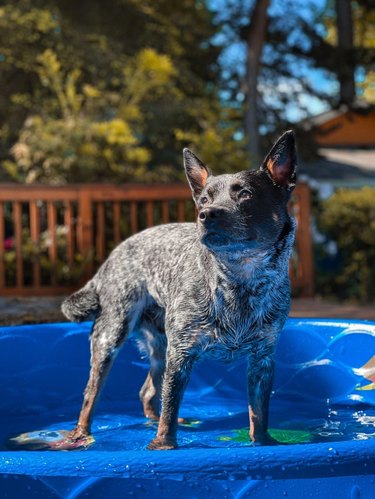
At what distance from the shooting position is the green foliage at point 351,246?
9602 millimetres

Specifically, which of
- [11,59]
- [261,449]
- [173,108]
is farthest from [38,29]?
[261,449]

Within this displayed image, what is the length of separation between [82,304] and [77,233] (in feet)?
16.7

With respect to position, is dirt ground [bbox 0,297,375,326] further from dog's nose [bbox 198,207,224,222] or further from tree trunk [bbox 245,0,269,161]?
tree trunk [bbox 245,0,269,161]

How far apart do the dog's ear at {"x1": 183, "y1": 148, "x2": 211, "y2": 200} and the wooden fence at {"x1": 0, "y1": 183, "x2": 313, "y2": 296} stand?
540 cm

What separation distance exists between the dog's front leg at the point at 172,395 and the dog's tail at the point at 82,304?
0.86 m

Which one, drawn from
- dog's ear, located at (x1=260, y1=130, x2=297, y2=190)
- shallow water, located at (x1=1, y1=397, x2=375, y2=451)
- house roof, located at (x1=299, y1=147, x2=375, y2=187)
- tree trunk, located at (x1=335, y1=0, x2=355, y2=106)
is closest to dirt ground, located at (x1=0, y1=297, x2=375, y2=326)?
shallow water, located at (x1=1, y1=397, x2=375, y2=451)

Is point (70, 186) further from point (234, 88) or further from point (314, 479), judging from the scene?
point (234, 88)

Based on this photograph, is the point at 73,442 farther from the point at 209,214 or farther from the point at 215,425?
the point at 209,214

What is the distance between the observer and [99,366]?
3.23 metres

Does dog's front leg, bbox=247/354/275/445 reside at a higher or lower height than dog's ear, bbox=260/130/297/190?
lower

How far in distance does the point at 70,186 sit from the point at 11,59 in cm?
640

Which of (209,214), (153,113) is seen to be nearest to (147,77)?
(153,113)

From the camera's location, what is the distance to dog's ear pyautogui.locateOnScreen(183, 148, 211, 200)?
2748 mm

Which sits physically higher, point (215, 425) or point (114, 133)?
point (114, 133)
